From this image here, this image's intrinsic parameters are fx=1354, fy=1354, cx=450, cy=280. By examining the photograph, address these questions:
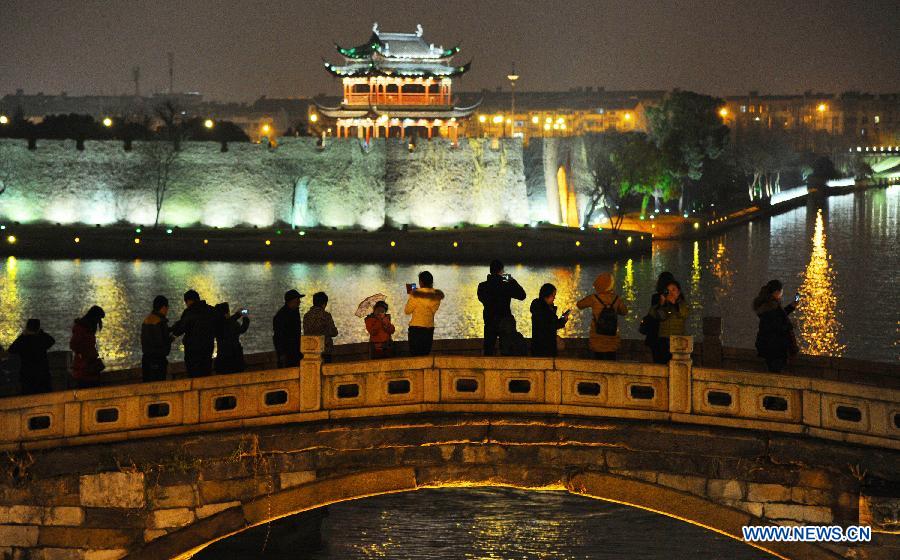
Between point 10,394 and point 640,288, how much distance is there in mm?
24767

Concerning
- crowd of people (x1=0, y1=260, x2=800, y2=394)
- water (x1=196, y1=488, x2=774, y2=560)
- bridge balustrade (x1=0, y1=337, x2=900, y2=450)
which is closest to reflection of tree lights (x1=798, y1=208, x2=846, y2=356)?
water (x1=196, y1=488, x2=774, y2=560)

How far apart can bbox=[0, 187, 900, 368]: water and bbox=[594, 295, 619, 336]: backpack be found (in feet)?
46.8

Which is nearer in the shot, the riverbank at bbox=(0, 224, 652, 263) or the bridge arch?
the bridge arch

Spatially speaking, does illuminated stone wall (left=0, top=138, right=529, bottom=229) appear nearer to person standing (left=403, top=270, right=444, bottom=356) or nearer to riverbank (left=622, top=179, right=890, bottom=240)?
riverbank (left=622, top=179, right=890, bottom=240)

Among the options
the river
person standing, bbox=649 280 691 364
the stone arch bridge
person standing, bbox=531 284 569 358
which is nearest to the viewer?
the stone arch bridge

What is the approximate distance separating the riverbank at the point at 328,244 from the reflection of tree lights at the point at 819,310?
5767 millimetres


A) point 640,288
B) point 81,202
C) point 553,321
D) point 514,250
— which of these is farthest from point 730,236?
point 553,321

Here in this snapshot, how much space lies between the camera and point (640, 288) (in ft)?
111

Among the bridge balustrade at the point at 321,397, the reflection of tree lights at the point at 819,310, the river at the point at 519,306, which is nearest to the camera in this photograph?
the bridge balustrade at the point at 321,397

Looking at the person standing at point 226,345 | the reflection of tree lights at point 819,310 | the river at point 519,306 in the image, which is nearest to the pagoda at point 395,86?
the river at point 519,306

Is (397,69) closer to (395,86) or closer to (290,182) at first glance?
(395,86)

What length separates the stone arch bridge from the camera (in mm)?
8609

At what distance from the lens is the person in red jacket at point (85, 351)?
1011cm

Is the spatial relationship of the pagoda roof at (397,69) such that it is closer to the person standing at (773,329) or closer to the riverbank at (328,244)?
the riverbank at (328,244)
